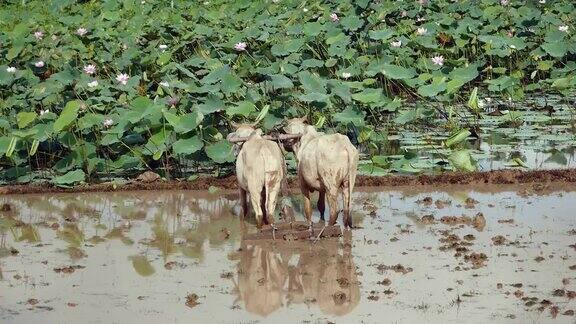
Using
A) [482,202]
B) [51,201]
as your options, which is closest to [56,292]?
[51,201]

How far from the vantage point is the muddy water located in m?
7.56

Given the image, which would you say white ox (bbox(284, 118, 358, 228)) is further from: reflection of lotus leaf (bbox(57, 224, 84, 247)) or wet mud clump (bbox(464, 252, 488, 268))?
reflection of lotus leaf (bbox(57, 224, 84, 247))

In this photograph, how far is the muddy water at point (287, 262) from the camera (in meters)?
7.56

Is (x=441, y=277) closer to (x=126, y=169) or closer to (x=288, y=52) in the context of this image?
(x=126, y=169)

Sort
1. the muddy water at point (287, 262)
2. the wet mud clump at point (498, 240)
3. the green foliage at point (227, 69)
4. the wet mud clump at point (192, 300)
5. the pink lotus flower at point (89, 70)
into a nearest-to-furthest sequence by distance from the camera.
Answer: the muddy water at point (287, 262)
the wet mud clump at point (192, 300)
the wet mud clump at point (498, 240)
the green foliage at point (227, 69)
the pink lotus flower at point (89, 70)

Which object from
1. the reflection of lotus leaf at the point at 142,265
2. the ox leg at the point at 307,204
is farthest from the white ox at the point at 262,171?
the reflection of lotus leaf at the point at 142,265

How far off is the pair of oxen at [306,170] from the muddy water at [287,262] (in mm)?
300

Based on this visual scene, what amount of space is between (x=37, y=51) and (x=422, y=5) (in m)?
5.87

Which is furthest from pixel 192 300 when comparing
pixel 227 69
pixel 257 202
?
pixel 227 69

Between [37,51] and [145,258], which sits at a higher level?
[37,51]

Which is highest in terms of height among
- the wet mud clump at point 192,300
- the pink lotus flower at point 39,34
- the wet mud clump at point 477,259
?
the pink lotus flower at point 39,34

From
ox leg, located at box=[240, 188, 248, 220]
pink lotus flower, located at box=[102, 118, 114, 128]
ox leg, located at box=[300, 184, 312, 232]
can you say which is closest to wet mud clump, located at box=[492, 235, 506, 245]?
ox leg, located at box=[300, 184, 312, 232]

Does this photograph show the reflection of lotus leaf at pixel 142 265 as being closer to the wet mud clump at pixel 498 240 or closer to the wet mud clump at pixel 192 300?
the wet mud clump at pixel 192 300

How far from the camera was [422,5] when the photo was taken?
1842 centimetres
